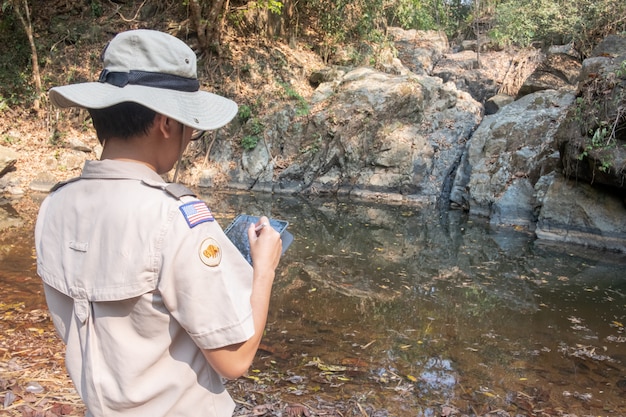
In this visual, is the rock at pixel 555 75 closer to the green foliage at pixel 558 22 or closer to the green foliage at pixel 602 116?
the green foliage at pixel 558 22

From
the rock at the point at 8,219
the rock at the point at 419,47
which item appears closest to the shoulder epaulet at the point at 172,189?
the rock at the point at 8,219

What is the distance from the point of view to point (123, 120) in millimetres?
1050

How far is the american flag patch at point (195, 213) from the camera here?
959 mm

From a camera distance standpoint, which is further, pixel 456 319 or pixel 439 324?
pixel 456 319

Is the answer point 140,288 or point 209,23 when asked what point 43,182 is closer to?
point 209,23

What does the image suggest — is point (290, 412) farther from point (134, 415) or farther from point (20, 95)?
point (20, 95)

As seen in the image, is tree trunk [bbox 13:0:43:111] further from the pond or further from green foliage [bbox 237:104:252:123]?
the pond

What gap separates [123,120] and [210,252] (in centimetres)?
36

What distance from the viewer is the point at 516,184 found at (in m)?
9.95

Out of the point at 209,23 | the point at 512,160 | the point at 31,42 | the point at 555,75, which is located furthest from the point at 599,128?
the point at 31,42

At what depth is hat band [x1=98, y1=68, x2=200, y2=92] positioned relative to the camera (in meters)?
1.04

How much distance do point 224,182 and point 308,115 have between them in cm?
280

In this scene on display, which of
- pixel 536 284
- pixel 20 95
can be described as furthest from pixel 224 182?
pixel 536 284

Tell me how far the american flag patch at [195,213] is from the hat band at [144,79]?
0.27 metres
